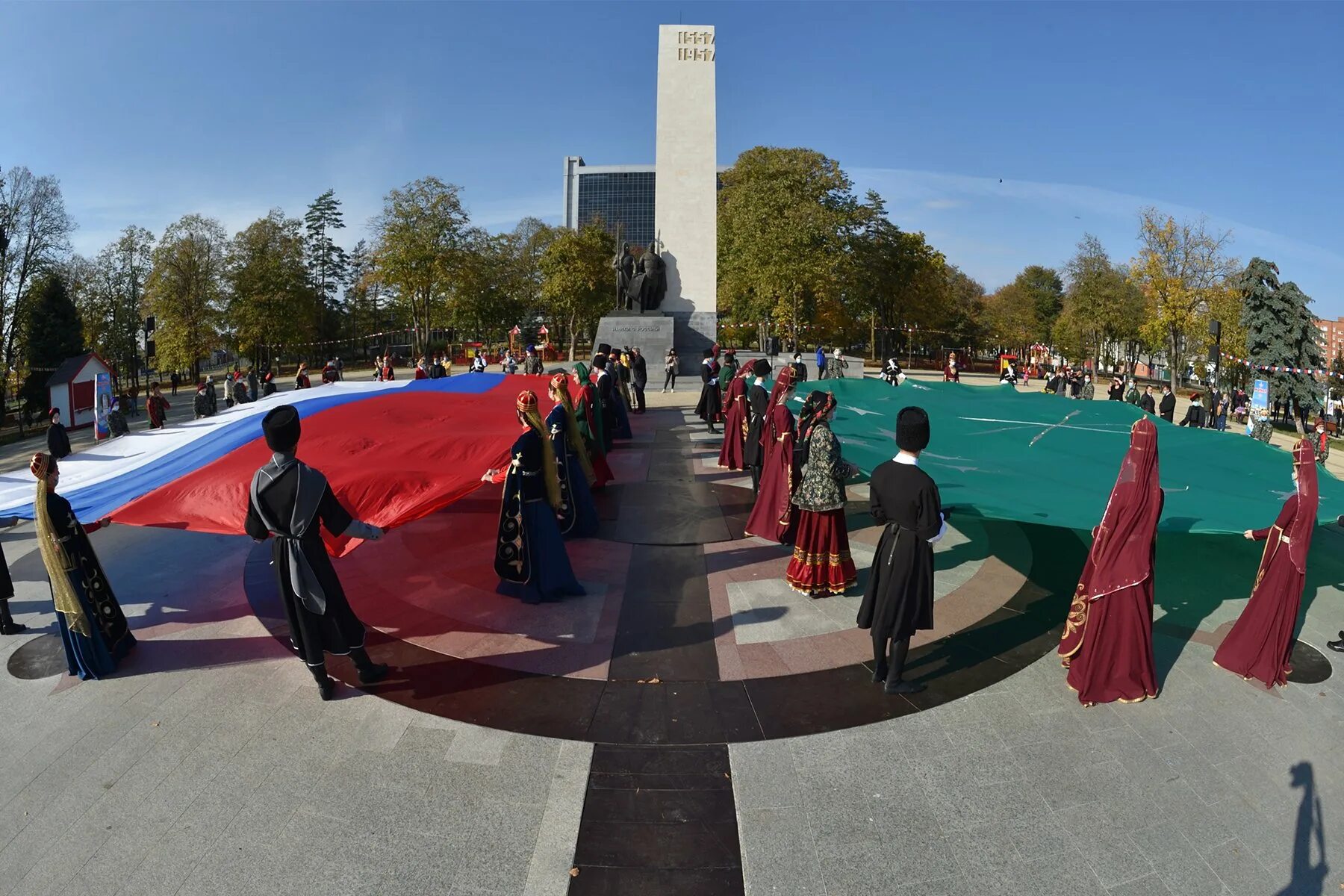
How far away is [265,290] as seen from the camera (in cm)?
4231

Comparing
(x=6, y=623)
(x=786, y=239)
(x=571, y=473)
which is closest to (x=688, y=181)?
(x=786, y=239)

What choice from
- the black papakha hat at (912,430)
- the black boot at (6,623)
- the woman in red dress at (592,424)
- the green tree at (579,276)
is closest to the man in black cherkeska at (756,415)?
the woman in red dress at (592,424)

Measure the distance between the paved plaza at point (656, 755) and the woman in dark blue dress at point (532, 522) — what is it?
27 centimetres

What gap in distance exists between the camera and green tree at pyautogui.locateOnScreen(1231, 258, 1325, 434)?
94.2 feet

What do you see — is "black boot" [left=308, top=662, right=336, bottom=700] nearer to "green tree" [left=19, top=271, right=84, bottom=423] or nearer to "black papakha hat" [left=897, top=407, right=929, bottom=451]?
"black papakha hat" [left=897, top=407, right=929, bottom=451]

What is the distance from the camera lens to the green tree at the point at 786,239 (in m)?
36.2

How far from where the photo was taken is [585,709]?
5344mm

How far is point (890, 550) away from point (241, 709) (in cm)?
489

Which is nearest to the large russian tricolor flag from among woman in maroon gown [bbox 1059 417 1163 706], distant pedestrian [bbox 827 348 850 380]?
woman in maroon gown [bbox 1059 417 1163 706]

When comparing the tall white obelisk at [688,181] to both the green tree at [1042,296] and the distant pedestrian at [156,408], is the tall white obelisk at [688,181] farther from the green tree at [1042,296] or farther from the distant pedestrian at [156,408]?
the green tree at [1042,296]

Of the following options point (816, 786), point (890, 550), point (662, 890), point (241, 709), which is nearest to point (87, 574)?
point (241, 709)

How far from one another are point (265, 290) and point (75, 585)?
42.4 m

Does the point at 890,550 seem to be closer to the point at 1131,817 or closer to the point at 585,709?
the point at 1131,817

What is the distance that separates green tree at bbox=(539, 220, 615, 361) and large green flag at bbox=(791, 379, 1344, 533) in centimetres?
3882
